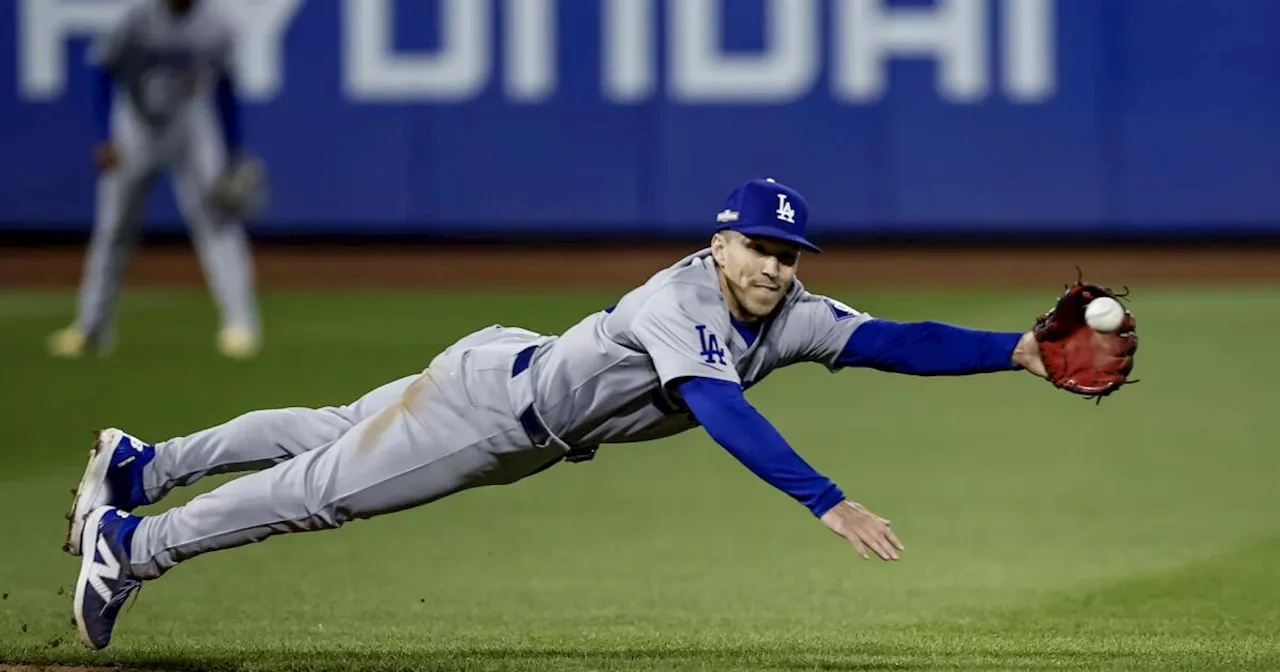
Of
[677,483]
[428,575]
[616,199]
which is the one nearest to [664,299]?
[428,575]

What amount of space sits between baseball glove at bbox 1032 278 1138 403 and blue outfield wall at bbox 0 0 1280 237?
11.6 meters

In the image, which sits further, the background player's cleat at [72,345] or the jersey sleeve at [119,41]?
the background player's cleat at [72,345]

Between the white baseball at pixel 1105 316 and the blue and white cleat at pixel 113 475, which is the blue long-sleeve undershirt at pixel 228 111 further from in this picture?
the white baseball at pixel 1105 316

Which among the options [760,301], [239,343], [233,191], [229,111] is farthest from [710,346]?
[239,343]

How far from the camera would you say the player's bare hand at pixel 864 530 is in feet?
14.4

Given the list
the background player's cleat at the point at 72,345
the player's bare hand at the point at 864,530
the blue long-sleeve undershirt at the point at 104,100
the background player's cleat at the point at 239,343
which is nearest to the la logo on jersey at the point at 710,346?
the player's bare hand at the point at 864,530

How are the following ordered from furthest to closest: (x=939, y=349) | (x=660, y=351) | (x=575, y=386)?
(x=939, y=349), (x=575, y=386), (x=660, y=351)

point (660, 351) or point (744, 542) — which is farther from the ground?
point (660, 351)

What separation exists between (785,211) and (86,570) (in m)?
1.97

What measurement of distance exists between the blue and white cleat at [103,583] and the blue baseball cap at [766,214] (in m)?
1.71

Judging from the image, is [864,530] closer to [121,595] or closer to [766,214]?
[766,214]

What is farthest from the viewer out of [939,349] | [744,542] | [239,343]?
[239,343]

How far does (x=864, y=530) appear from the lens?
4.40m

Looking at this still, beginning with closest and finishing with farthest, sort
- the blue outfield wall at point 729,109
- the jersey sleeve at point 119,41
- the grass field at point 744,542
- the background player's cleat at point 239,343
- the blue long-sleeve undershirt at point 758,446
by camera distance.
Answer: the blue long-sleeve undershirt at point 758,446
the grass field at point 744,542
the jersey sleeve at point 119,41
the background player's cleat at point 239,343
the blue outfield wall at point 729,109
